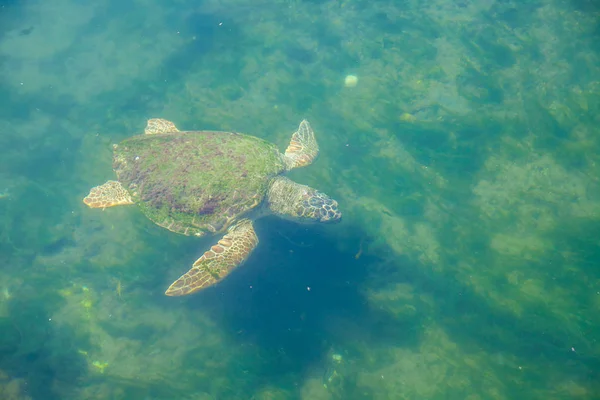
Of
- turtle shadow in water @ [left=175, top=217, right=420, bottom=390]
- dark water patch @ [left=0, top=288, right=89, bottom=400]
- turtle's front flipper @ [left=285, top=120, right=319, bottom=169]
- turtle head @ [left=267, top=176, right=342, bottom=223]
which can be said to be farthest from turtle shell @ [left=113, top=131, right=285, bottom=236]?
dark water patch @ [left=0, top=288, right=89, bottom=400]

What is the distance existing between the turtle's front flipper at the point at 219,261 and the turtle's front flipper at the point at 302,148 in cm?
164

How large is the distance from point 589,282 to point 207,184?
6.87 m

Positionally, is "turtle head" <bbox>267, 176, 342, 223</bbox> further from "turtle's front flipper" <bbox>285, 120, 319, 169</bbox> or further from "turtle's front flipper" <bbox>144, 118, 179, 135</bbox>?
"turtle's front flipper" <bbox>144, 118, 179, 135</bbox>

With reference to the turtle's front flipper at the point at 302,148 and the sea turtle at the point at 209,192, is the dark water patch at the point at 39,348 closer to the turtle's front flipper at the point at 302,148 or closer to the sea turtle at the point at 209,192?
the sea turtle at the point at 209,192

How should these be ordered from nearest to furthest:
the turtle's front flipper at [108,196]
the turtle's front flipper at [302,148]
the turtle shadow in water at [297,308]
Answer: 1. the turtle shadow in water at [297,308]
2. the turtle's front flipper at [108,196]
3. the turtle's front flipper at [302,148]

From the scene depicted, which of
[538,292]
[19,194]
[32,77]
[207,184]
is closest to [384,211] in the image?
[538,292]

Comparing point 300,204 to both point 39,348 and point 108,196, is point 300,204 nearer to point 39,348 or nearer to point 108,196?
point 108,196

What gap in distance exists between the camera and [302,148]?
23.2 ft

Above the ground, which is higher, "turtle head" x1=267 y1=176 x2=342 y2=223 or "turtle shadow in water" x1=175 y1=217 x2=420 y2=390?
"turtle head" x1=267 y1=176 x2=342 y2=223

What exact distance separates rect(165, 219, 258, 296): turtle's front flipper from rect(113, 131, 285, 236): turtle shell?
269 millimetres

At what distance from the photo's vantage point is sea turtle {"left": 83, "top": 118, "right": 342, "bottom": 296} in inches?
227

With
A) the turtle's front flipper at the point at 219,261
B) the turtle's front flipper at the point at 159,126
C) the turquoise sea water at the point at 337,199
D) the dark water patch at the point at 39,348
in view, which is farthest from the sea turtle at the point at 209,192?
the dark water patch at the point at 39,348

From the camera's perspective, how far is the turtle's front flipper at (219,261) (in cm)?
539

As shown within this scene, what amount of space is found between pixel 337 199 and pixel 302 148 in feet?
4.09
